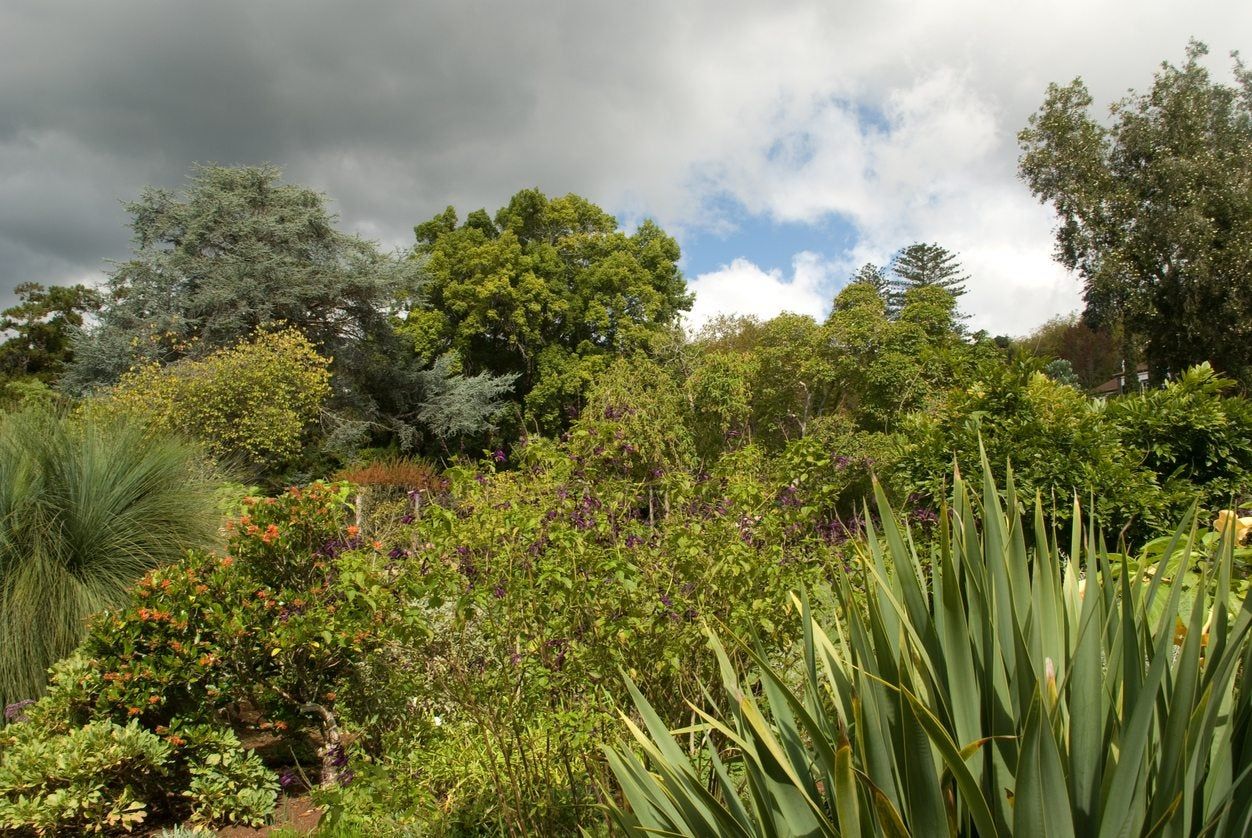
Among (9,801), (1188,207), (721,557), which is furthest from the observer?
(1188,207)

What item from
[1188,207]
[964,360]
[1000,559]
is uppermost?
[1188,207]

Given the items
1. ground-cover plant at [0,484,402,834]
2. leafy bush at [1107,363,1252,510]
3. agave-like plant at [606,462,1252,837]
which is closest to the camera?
agave-like plant at [606,462,1252,837]

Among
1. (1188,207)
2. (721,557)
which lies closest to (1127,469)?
(721,557)

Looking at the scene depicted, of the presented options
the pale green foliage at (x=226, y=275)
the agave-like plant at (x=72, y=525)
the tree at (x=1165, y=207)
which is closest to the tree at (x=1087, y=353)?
the tree at (x=1165, y=207)

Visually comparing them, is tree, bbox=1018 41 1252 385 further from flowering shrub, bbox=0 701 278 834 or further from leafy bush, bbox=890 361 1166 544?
flowering shrub, bbox=0 701 278 834

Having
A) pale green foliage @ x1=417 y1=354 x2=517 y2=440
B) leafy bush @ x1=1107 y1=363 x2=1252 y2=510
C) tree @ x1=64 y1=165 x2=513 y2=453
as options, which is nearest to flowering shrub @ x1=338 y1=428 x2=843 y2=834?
leafy bush @ x1=1107 y1=363 x2=1252 y2=510

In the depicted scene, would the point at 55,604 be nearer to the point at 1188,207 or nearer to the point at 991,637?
the point at 991,637

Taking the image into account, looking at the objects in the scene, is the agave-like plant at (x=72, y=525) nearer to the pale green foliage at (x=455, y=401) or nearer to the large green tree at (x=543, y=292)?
the pale green foliage at (x=455, y=401)

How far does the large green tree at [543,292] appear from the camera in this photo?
77.6 feet

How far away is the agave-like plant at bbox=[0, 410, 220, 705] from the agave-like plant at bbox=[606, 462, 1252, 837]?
475cm

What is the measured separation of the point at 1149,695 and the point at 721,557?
1604 millimetres

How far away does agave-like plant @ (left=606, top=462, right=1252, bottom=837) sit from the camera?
108 centimetres

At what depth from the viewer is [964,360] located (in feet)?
19.8

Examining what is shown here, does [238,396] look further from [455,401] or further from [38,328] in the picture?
[38,328]
